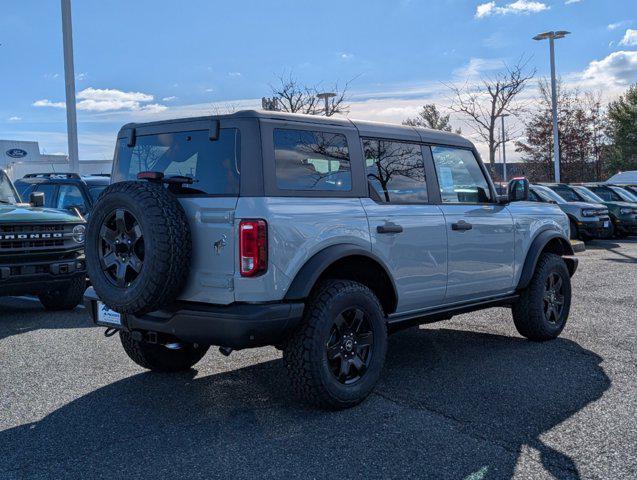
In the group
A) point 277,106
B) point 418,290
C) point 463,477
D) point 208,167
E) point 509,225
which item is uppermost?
point 277,106

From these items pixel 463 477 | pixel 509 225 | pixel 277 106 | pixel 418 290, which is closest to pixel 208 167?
pixel 418 290

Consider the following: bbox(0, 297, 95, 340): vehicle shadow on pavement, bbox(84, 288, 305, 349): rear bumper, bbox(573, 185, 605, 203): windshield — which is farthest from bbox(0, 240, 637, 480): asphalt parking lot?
bbox(573, 185, 605, 203): windshield

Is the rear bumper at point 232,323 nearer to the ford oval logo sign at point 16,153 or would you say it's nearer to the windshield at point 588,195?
the windshield at point 588,195

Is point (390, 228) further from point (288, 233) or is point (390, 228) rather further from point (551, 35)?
point (551, 35)

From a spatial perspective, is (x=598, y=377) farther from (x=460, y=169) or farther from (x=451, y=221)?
(x=460, y=169)

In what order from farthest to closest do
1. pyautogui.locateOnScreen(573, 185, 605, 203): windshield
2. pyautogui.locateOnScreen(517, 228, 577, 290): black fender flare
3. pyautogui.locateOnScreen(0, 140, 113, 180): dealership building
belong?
pyautogui.locateOnScreen(0, 140, 113, 180): dealership building, pyautogui.locateOnScreen(573, 185, 605, 203): windshield, pyautogui.locateOnScreen(517, 228, 577, 290): black fender flare

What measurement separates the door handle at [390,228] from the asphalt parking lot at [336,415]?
1.17 m

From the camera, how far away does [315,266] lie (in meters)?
4.30

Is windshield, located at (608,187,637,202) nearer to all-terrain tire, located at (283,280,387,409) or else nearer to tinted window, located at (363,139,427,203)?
tinted window, located at (363,139,427,203)

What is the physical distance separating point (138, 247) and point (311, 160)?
127 cm

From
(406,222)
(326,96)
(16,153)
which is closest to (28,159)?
(16,153)

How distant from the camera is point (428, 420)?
4.33 m

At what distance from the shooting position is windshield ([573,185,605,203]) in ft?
62.3

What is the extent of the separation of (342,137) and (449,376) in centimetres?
205
